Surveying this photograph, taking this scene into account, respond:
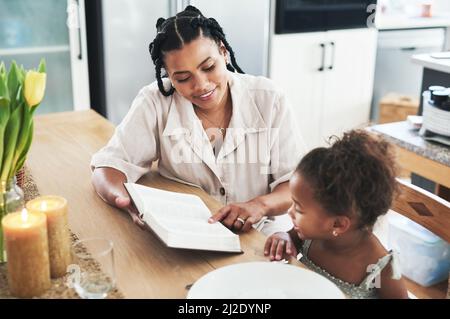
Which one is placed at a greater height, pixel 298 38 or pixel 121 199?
pixel 298 38

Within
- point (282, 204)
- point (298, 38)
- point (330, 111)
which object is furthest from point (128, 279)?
point (330, 111)

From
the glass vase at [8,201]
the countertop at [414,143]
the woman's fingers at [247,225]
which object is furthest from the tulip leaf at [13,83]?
the countertop at [414,143]

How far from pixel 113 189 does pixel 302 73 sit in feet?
7.86

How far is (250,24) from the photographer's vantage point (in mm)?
3350

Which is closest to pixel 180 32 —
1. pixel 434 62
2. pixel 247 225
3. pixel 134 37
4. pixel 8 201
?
pixel 247 225

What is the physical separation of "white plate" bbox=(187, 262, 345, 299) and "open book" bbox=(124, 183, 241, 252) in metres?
0.11

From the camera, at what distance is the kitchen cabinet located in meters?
3.51

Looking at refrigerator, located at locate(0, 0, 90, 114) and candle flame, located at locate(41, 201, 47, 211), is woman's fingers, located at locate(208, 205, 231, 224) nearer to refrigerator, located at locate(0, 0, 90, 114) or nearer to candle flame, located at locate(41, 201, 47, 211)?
candle flame, located at locate(41, 201, 47, 211)

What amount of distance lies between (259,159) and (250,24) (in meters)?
1.89

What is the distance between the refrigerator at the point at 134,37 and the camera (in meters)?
3.13

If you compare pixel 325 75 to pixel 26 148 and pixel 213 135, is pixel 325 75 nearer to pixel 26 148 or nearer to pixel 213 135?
pixel 213 135

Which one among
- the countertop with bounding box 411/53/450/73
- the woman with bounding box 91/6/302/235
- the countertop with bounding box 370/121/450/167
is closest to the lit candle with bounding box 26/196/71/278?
the woman with bounding box 91/6/302/235

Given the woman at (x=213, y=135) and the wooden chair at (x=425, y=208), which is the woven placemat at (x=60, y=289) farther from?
the wooden chair at (x=425, y=208)

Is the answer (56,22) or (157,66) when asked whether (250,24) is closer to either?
(56,22)
